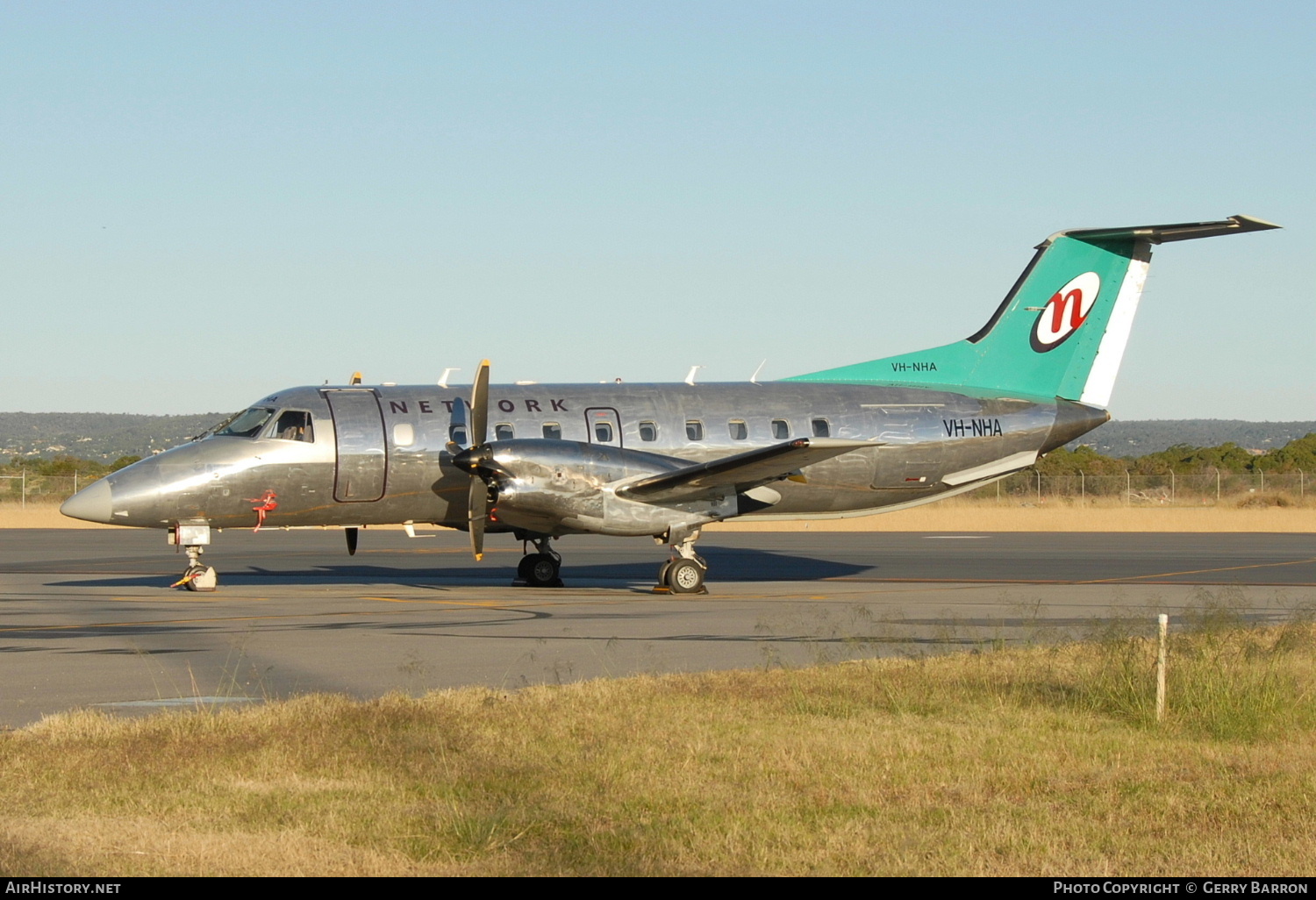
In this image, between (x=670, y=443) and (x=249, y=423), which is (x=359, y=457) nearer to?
(x=249, y=423)

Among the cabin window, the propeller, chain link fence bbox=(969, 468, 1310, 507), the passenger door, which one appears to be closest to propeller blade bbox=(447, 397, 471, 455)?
the propeller

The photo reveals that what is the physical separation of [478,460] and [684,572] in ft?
12.4

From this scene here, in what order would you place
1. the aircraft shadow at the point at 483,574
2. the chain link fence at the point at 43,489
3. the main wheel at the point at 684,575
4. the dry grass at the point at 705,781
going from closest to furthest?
the dry grass at the point at 705,781 → the main wheel at the point at 684,575 → the aircraft shadow at the point at 483,574 → the chain link fence at the point at 43,489

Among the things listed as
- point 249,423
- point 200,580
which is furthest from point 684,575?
point 200,580

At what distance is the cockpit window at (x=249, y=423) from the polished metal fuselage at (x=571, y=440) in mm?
154

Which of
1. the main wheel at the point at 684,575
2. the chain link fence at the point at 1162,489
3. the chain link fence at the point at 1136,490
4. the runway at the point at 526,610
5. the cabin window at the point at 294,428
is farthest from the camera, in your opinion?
the chain link fence at the point at 1136,490

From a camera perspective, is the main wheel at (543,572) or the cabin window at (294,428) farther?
the main wheel at (543,572)

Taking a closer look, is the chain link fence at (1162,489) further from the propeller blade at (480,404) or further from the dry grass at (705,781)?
Result: the dry grass at (705,781)

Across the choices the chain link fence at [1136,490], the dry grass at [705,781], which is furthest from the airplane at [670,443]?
the chain link fence at [1136,490]

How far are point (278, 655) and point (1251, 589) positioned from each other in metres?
16.3

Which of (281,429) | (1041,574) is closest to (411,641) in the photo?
(281,429)

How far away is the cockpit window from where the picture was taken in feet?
71.2

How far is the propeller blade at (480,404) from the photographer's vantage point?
20922 millimetres

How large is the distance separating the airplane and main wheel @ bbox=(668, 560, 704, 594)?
42 millimetres
